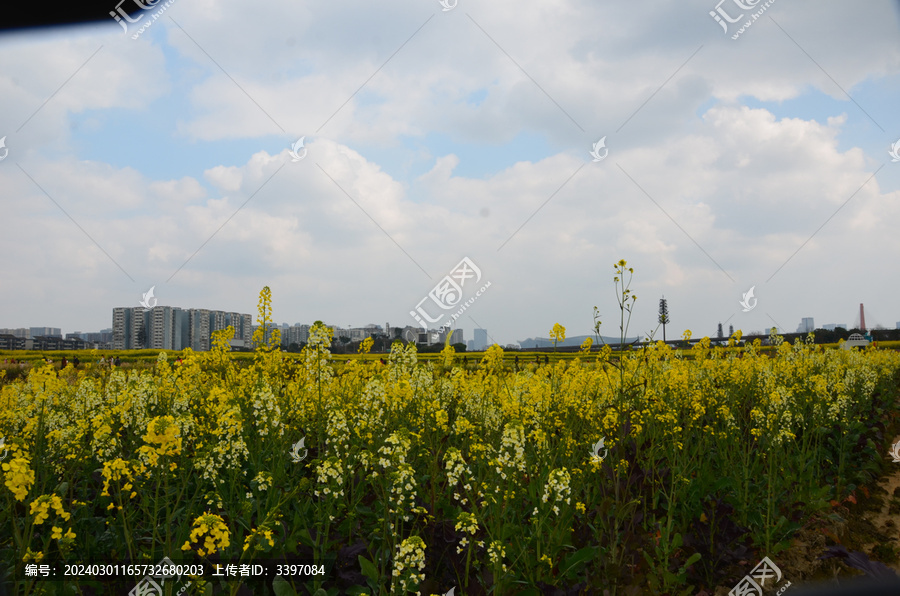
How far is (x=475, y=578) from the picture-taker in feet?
8.21

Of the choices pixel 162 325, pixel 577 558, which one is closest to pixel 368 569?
pixel 577 558

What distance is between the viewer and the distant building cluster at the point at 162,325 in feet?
99.1

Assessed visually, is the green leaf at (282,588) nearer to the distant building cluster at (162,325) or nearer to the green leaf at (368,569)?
the green leaf at (368,569)

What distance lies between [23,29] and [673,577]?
373 cm

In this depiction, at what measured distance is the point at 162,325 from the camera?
37812mm

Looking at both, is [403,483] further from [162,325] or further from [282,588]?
[162,325]

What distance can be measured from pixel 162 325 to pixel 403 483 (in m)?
40.7

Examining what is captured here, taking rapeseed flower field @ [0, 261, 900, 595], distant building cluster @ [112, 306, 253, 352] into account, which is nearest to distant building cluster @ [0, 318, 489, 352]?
distant building cluster @ [112, 306, 253, 352]

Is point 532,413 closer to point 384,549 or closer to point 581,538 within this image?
point 581,538

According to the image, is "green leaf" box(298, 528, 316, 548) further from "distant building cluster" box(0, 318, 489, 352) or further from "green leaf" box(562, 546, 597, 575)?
"distant building cluster" box(0, 318, 489, 352)

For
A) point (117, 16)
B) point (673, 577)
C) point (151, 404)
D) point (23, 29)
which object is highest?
point (117, 16)

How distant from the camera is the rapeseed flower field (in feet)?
7.89

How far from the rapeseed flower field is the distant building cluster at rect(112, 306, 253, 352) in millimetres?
26373

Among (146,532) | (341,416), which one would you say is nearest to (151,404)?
(146,532)
